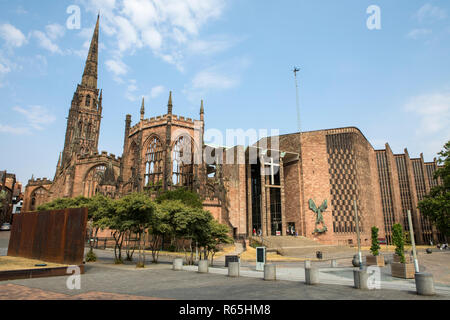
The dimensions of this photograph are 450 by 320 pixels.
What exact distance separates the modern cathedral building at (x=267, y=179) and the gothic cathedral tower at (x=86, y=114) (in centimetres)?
1380

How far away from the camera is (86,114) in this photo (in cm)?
7212

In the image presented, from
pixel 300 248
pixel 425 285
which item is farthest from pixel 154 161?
pixel 425 285

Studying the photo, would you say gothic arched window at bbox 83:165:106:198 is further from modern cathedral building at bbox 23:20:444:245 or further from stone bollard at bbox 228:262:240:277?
stone bollard at bbox 228:262:240:277

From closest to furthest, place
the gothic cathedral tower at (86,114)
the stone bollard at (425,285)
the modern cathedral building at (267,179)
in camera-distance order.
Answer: the stone bollard at (425,285) < the modern cathedral building at (267,179) < the gothic cathedral tower at (86,114)

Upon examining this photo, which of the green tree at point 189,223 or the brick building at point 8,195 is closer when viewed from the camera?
the green tree at point 189,223

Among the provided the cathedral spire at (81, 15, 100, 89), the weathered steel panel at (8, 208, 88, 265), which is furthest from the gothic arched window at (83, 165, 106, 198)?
Result: the weathered steel panel at (8, 208, 88, 265)

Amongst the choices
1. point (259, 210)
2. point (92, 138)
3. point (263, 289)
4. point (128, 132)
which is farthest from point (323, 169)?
point (92, 138)

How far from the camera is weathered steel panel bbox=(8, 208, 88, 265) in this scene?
13602 millimetres

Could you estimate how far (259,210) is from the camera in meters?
53.5

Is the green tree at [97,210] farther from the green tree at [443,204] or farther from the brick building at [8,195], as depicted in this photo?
the brick building at [8,195]

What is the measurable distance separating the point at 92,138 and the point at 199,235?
62335 millimetres

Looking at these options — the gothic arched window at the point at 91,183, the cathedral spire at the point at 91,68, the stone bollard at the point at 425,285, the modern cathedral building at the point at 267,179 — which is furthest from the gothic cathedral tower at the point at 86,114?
the stone bollard at the point at 425,285

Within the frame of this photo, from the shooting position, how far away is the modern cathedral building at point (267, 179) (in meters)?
44.8

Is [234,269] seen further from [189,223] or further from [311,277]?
[189,223]
